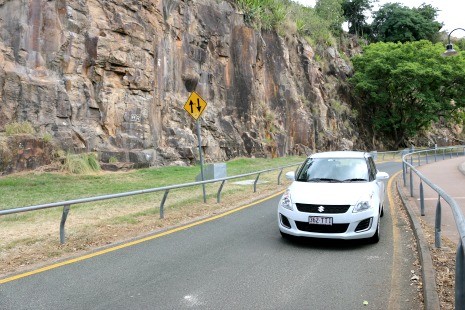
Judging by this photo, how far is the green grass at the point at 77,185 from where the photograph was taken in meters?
12.7

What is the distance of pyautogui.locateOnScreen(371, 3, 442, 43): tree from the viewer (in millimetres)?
59562

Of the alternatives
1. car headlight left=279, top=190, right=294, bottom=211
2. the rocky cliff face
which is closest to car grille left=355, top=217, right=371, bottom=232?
car headlight left=279, top=190, right=294, bottom=211

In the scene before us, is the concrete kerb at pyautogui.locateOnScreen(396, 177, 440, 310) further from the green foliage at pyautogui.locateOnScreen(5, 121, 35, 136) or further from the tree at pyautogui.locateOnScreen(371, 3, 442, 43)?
the tree at pyautogui.locateOnScreen(371, 3, 442, 43)

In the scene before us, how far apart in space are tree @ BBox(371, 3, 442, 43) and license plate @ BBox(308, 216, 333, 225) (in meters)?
59.4

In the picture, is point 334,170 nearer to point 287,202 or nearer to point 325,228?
point 287,202

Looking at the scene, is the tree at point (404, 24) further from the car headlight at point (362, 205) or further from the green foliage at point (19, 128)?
the car headlight at point (362, 205)

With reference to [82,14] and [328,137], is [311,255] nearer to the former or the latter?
[82,14]

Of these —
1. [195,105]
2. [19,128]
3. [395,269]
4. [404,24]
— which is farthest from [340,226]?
[404,24]

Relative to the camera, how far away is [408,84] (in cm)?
4481

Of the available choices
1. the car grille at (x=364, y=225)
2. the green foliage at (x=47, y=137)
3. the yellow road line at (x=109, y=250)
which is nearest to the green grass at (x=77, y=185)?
the green foliage at (x=47, y=137)

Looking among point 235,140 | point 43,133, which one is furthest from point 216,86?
point 43,133

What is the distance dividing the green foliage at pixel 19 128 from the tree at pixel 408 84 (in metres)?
37.4

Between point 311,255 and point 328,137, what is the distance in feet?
118

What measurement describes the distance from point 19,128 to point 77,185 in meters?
4.22
